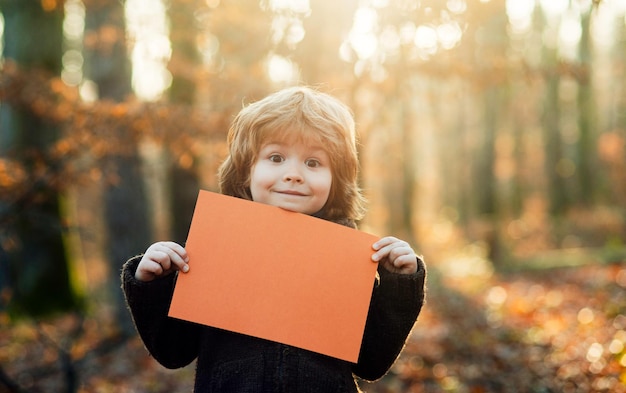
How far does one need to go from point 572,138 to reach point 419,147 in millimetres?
8247

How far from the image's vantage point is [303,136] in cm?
177

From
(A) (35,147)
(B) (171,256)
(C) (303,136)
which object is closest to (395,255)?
(C) (303,136)

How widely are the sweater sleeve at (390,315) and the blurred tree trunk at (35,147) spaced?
625cm

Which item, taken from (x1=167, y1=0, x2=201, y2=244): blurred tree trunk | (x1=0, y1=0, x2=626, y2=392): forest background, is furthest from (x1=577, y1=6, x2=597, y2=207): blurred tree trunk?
(x1=167, y1=0, x2=201, y2=244): blurred tree trunk

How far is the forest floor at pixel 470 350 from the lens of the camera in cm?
464

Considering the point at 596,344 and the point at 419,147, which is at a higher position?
the point at 596,344

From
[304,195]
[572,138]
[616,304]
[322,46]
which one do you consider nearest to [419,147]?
[572,138]

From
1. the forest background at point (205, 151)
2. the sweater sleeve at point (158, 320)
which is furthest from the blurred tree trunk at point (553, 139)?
the sweater sleeve at point (158, 320)

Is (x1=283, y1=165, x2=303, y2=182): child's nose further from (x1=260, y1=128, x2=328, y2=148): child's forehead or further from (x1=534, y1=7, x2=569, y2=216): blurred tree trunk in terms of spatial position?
(x1=534, y1=7, x2=569, y2=216): blurred tree trunk

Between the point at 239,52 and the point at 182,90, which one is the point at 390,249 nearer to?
the point at 239,52

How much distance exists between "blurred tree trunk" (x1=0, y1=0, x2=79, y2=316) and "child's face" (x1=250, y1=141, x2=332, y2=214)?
6.10 meters

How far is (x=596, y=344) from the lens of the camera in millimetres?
5207

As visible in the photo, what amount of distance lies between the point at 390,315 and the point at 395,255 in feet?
0.73

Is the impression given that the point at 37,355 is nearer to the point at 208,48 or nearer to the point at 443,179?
the point at 208,48
